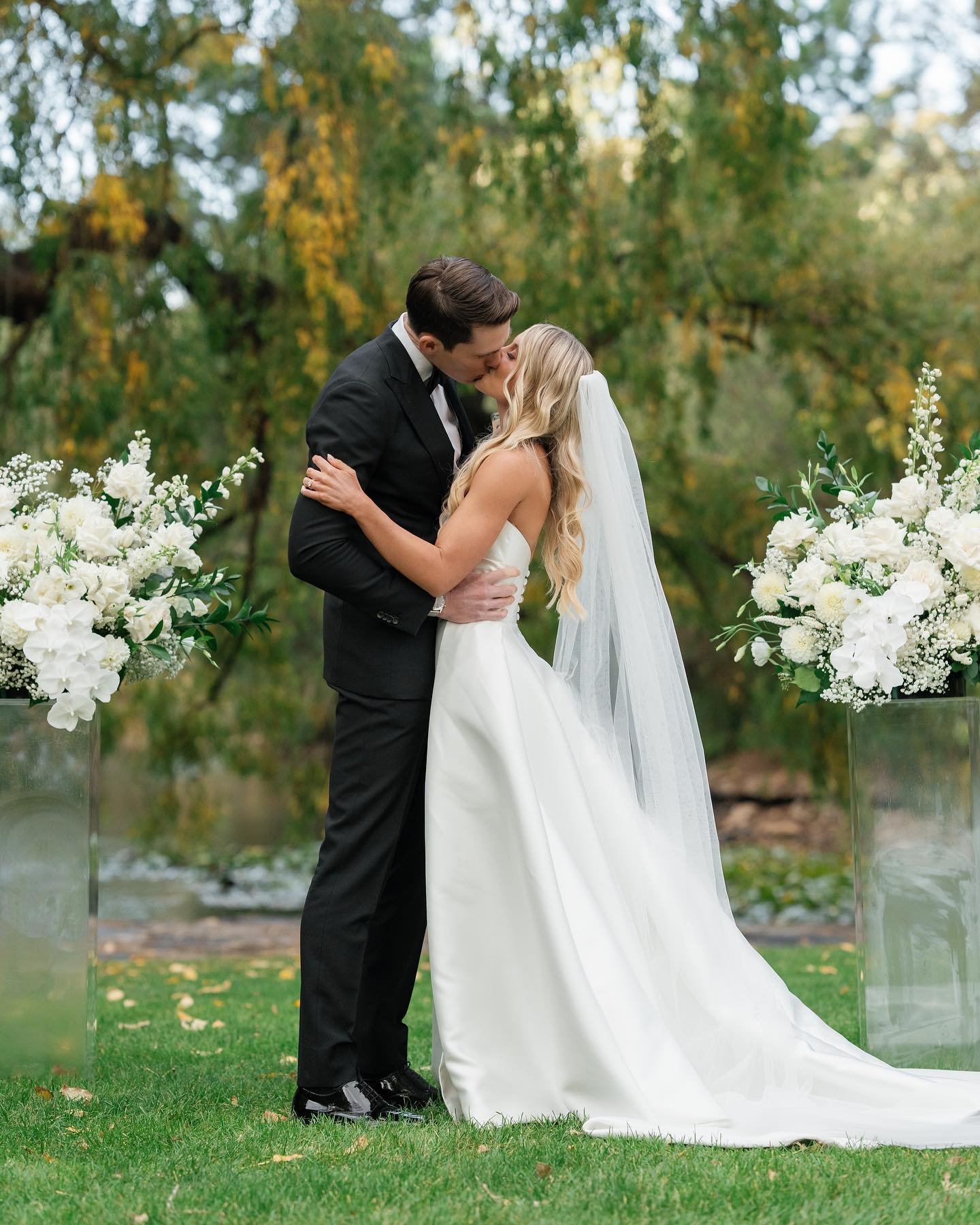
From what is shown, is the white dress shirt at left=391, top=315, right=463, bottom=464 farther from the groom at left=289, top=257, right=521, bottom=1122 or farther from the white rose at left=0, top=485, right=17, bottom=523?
the white rose at left=0, top=485, right=17, bottom=523

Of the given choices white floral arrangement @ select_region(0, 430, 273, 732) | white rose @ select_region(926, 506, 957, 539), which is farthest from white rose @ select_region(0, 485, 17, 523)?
white rose @ select_region(926, 506, 957, 539)

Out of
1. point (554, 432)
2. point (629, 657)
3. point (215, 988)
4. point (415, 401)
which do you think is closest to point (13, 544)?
point (415, 401)

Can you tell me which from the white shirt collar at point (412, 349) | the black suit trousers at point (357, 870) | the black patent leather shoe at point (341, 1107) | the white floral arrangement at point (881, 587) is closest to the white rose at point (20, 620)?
the black suit trousers at point (357, 870)

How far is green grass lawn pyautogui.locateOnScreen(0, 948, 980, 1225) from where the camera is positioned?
8.07 feet

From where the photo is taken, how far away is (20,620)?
330 centimetres

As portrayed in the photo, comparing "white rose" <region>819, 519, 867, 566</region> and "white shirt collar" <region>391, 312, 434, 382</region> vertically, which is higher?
"white shirt collar" <region>391, 312, 434, 382</region>

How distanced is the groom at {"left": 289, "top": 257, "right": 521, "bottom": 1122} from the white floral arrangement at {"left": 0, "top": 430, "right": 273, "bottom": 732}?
0.30 m

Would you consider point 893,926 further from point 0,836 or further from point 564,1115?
point 0,836

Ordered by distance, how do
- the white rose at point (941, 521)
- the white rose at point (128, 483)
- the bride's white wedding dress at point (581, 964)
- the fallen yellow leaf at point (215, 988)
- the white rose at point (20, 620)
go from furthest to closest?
1. the fallen yellow leaf at point (215, 988)
2. the white rose at point (128, 483)
3. the white rose at point (941, 521)
4. the white rose at point (20, 620)
5. the bride's white wedding dress at point (581, 964)

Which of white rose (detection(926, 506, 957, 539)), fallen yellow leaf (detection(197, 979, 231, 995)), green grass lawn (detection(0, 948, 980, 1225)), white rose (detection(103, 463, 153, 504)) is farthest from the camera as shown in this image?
fallen yellow leaf (detection(197, 979, 231, 995))

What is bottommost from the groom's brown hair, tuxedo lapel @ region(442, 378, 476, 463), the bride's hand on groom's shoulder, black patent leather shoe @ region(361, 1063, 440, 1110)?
black patent leather shoe @ region(361, 1063, 440, 1110)

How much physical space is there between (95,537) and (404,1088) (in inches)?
61.9

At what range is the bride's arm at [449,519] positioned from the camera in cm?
320

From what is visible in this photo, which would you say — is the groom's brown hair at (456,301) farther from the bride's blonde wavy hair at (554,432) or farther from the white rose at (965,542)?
the white rose at (965,542)
